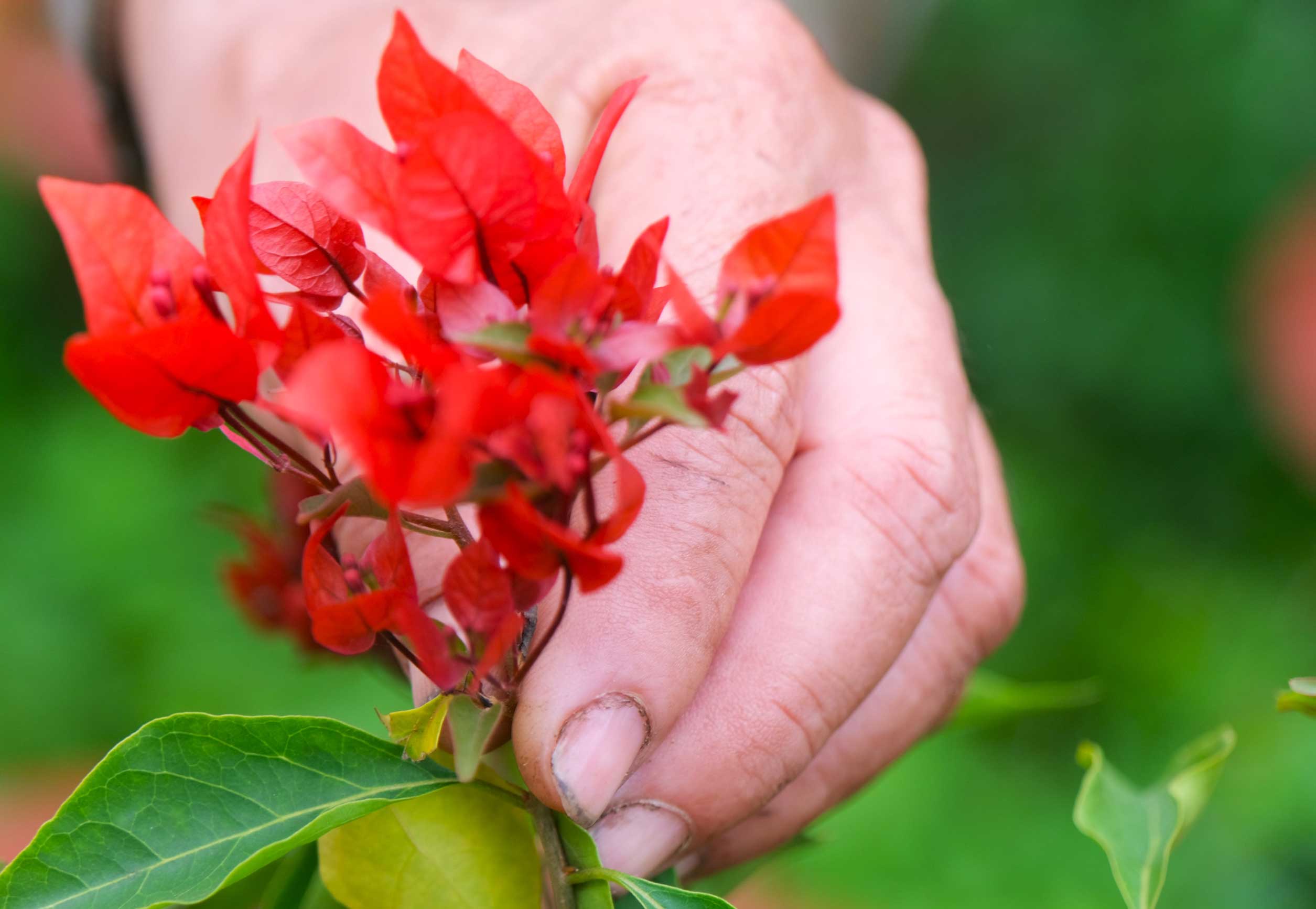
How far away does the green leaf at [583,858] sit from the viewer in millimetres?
429

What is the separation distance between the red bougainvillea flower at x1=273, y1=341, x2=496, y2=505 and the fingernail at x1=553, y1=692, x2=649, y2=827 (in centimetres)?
20

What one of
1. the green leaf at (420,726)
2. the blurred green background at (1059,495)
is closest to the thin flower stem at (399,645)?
the green leaf at (420,726)

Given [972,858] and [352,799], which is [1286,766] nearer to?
[972,858]

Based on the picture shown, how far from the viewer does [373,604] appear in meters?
0.35

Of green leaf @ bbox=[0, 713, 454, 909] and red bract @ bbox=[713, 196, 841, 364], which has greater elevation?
red bract @ bbox=[713, 196, 841, 364]

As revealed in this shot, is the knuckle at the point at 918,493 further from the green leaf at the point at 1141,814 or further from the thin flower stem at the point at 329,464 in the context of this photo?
the thin flower stem at the point at 329,464

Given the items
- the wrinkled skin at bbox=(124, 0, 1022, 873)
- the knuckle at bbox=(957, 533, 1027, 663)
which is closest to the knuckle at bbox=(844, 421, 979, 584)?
the wrinkled skin at bbox=(124, 0, 1022, 873)

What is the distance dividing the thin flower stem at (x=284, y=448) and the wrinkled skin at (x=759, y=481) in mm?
130

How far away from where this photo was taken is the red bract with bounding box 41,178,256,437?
32 centimetres

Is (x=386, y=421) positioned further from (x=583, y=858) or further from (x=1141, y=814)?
(x=1141, y=814)

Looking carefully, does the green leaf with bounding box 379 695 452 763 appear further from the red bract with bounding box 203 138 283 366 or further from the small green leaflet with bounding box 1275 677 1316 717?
the small green leaflet with bounding box 1275 677 1316 717

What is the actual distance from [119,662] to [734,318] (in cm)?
151

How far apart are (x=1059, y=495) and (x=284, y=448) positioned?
69.6 inches

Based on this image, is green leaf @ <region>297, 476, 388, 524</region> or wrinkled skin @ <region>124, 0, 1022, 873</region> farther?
wrinkled skin @ <region>124, 0, 1022, 873</region>
